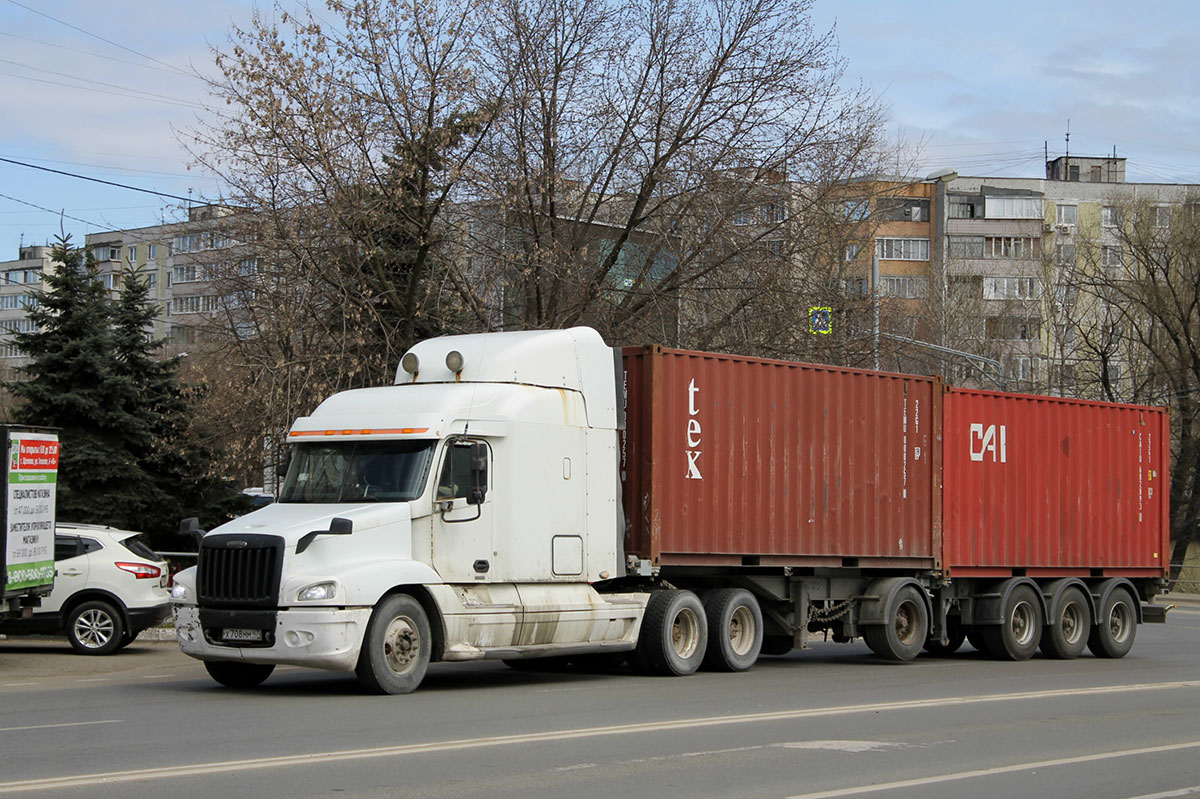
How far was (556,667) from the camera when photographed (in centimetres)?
1762

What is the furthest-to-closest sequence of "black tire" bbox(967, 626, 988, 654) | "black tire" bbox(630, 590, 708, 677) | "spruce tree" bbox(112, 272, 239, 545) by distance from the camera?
"spruce tree" bbox(112, 272, 239, 545)
"black tire" bbox(967, 626, 988, 654)
"black tire" bbox(630, 590, 708, 677)

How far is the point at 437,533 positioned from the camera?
14.0m

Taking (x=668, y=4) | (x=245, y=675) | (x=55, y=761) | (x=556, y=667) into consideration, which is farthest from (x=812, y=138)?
(x=55, y=761)

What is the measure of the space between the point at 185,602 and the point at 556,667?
5.40 metres

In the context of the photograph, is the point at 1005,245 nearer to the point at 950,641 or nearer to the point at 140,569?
the point at 950,641

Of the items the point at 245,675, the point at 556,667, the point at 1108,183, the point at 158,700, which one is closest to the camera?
the point at 158,700

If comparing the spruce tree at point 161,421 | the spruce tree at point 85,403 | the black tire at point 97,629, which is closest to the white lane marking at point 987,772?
the black tire at point 97,629

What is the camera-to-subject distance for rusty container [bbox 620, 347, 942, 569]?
15828mm

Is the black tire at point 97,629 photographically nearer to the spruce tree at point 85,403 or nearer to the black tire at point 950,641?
the spruce tree at point 85,403

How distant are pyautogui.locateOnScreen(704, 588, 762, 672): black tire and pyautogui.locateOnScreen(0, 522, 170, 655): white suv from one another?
734cm

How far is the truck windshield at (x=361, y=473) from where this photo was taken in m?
14.0

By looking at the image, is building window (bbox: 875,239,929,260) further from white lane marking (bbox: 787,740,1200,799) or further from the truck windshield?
white lane marking (bbox: 787,740,1200,799)

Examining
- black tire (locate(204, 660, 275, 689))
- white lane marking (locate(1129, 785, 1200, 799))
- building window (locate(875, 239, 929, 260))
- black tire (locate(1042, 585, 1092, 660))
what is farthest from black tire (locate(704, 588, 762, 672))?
building window (locate(875, 239, 929, 260))

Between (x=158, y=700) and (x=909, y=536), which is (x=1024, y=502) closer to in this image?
(x=909, y=536)
